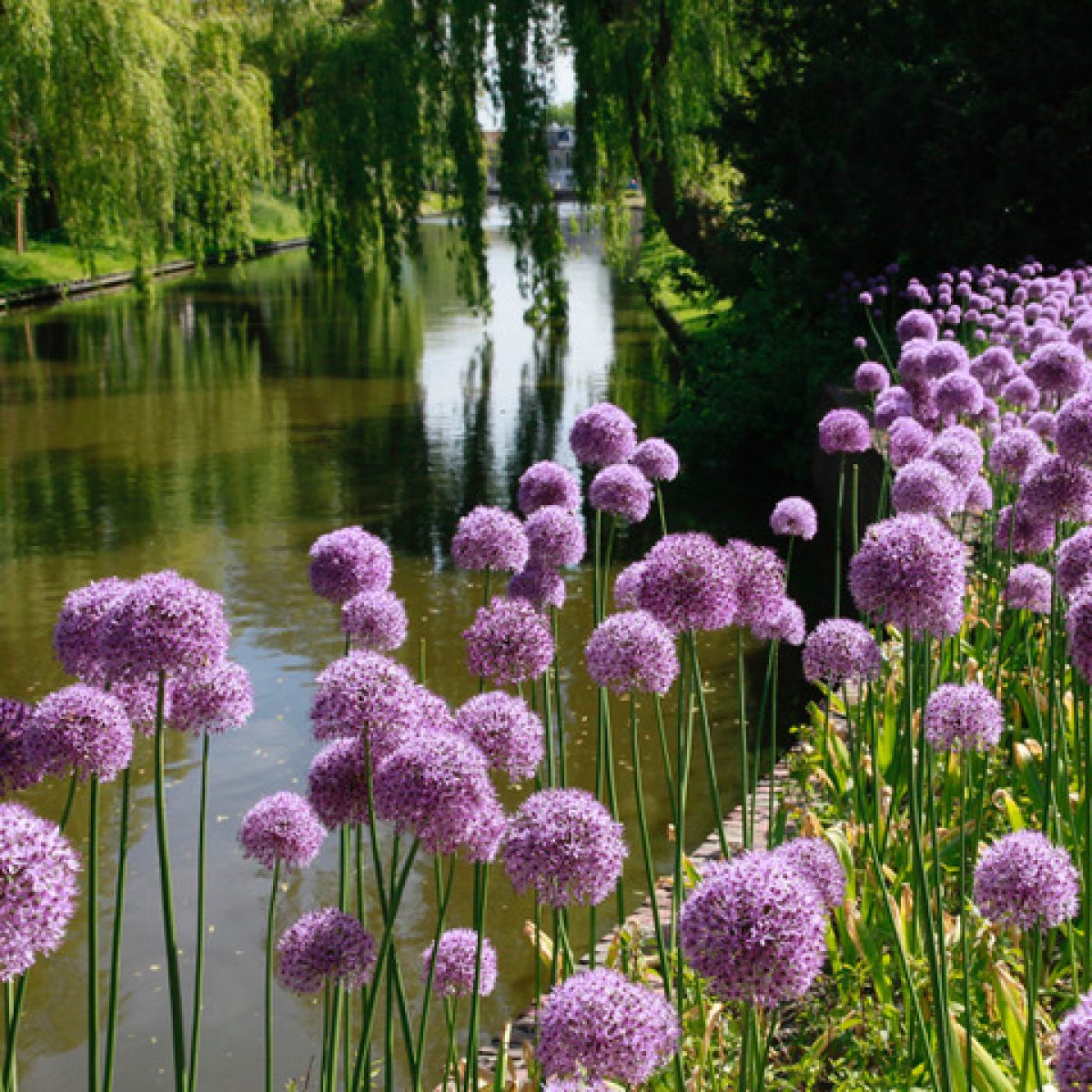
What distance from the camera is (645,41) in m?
15.4

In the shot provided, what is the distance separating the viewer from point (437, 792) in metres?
1.88

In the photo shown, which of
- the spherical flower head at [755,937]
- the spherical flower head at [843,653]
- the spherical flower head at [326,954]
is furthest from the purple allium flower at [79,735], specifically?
the spherical flower head at [843,653]

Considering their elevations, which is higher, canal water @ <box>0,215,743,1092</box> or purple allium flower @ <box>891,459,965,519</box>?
purple allium flower @ <box>891,459,965,519</box>

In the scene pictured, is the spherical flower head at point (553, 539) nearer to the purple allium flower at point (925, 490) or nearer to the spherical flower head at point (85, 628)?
the purple allium flower at point (925, 490)

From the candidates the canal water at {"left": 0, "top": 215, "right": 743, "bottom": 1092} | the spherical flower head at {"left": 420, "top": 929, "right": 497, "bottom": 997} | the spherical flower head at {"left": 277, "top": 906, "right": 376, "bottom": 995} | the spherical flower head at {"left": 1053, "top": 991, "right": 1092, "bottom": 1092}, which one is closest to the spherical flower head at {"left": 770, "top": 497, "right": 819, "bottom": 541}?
the spherical flower head at {"left": 420, "top": 929, "right": 497, "bottom": 997}

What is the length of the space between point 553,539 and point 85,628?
1.17m

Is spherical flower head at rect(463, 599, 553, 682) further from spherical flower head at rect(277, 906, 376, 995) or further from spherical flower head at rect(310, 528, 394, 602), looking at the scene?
spherical flower head at rect(277, 906, 376, 995)

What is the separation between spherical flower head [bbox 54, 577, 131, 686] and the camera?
7.30ft

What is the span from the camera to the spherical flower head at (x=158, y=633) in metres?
1.98

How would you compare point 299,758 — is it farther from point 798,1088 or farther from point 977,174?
point 977,174

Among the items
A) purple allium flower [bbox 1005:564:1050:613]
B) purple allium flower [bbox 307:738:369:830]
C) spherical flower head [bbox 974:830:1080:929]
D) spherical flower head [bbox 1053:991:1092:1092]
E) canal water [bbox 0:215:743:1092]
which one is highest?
spherical flower head [bbox 1053:991:1092:1092]

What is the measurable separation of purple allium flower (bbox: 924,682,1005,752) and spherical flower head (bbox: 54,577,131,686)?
5.32 ft

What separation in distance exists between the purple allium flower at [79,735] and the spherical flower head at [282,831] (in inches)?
16.7

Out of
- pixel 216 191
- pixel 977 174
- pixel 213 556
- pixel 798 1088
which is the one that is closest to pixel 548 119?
pixel 977 174
